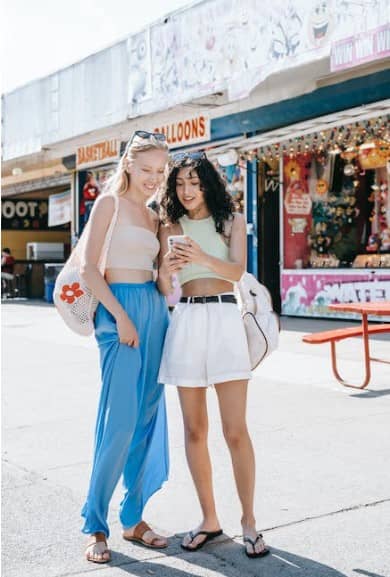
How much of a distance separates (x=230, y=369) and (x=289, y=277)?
12.6 m

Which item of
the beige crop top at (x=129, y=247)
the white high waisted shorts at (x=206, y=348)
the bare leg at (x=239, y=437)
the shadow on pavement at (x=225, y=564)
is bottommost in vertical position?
the shadow on pavement at (x=225, y=564)

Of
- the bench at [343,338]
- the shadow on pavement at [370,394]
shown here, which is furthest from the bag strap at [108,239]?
the bench at [343,338]

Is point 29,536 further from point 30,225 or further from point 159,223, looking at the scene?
point 30,225

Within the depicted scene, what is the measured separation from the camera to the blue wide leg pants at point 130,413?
12.1 feet

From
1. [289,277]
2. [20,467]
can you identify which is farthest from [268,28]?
[20,467]

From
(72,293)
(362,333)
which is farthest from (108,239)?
(362,333)

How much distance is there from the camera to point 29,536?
3.92 meters

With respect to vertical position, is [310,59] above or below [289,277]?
above

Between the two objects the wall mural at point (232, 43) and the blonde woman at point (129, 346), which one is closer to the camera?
the blonde woman at point (129, 346)

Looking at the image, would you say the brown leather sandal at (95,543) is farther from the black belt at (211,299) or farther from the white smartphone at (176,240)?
the white smartphone at (176,240)

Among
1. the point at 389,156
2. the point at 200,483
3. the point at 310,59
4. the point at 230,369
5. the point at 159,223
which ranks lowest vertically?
the point at 200,483

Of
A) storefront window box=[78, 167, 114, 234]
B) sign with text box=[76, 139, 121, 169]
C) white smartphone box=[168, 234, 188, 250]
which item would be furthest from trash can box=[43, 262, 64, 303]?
white smartphone box=[168, 234, 188, 250]

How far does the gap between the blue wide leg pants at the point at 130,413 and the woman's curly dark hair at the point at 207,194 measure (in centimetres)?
39

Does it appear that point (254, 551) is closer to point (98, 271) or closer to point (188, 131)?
point (98, 271)
